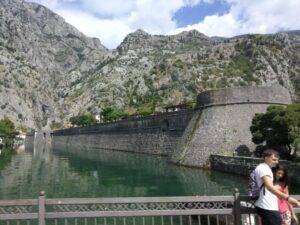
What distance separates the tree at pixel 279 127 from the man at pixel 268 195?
901 inches

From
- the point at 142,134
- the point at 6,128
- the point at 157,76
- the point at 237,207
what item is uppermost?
the point at 157,76

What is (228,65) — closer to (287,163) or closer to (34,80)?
(34,80)

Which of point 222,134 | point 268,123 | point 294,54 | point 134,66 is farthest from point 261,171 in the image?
point 134,66

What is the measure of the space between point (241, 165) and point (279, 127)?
4543mm

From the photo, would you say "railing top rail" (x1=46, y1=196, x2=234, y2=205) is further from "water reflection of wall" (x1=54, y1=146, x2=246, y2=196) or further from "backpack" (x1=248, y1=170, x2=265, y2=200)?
"water reflection of wall" (x1=54, y1=146, x2=246, y2=196)

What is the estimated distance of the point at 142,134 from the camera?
2729 inches

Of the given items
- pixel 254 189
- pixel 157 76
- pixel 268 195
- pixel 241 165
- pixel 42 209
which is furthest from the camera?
pixel 157 76

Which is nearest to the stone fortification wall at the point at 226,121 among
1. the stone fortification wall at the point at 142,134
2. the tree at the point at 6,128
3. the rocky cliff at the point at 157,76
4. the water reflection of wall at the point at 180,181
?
the water reflection of wall at the point at 180,181

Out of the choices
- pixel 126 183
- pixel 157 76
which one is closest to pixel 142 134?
pixel 126 183

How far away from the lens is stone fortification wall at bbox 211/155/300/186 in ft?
90.1

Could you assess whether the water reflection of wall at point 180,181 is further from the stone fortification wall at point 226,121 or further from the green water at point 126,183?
the stone fortification wall at point 226,121

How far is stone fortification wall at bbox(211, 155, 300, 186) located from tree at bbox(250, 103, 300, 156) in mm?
2417

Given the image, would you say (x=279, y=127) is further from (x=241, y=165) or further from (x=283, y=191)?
(x=283, y=191)

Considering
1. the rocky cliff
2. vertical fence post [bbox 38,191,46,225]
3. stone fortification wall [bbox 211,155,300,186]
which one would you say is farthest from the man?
the rocky cliff
